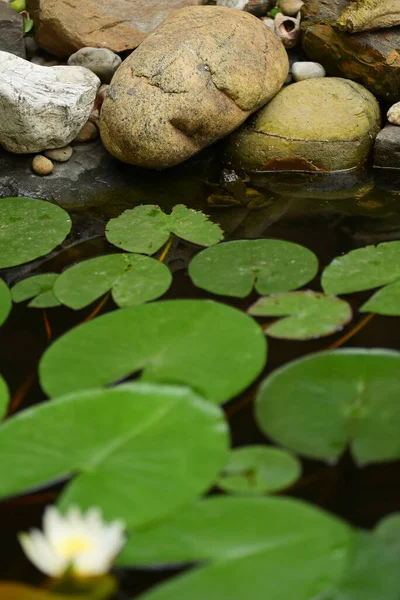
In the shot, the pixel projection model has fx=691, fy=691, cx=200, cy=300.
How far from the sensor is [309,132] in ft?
9.89

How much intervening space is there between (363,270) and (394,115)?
1.32m

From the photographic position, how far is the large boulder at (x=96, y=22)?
3279 millimetres

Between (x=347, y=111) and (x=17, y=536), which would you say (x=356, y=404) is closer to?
(x=17, y=536)

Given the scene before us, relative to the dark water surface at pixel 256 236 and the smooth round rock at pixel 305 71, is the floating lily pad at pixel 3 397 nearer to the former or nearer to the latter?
the dark water surface at pixel 256 236

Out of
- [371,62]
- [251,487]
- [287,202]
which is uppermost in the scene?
[371,62]

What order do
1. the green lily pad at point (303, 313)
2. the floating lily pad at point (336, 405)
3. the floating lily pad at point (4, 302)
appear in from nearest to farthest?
the floating lily pad at point (336, 405) → the green lily pad at point (303, 313) → the floating lily pad at point (4, 302)

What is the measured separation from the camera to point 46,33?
336cm

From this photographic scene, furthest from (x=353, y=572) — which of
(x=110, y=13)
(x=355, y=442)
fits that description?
(x=110, y=13)

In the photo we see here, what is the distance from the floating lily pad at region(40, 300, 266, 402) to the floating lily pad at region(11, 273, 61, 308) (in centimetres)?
29

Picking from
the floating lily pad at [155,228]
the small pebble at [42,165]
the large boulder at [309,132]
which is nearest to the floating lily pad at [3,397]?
the floating lily pad at [155,228]

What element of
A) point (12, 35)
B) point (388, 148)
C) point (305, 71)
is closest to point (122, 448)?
point (388, 148)

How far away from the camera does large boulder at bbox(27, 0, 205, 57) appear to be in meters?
3.28

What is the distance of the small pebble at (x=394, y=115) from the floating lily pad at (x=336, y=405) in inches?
69.5

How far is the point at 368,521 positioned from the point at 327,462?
0.44 feet
